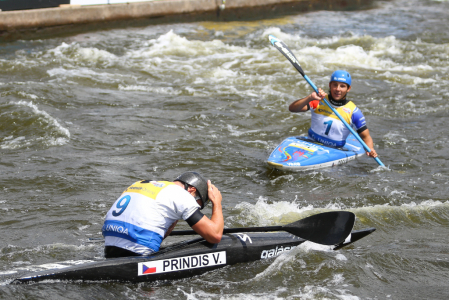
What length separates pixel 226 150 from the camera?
7723mm

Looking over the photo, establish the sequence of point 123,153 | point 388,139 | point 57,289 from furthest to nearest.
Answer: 1. point 388,139
2. point 123,153
3. point 57,289

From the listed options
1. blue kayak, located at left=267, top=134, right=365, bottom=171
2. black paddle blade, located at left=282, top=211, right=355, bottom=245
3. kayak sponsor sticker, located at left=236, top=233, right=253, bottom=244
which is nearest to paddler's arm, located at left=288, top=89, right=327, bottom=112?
blue kayak, located at left=267, top=134, right=365, bottom=171

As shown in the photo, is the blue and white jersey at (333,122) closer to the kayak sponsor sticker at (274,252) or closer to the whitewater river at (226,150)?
the whitewater river at (226,150)

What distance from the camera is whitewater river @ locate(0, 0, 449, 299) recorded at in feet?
14.0

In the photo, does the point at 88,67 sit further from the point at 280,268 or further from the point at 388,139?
the point at 280,268

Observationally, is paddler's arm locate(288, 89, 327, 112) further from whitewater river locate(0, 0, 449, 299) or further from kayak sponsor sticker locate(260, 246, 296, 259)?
kayak sponsor sticker locate(260, 246, 296, 259)

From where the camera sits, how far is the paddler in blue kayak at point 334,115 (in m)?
6.83

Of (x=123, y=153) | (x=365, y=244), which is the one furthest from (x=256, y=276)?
(x=123, y=153)

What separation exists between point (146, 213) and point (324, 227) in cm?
165

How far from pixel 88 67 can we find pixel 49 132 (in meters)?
4.61

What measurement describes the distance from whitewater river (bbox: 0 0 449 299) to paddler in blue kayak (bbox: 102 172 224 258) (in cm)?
33

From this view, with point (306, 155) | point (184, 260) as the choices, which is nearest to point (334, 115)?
point (306, 155)

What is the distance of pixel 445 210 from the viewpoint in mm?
5840

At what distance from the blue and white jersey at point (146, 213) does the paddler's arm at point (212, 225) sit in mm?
147
